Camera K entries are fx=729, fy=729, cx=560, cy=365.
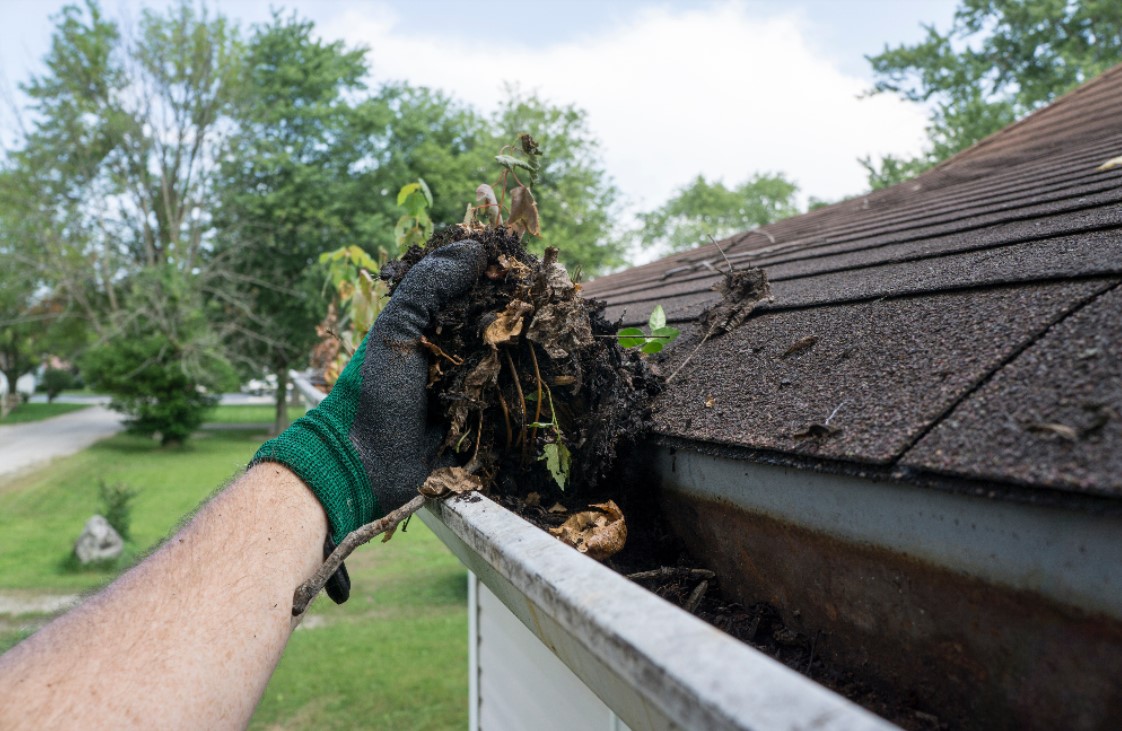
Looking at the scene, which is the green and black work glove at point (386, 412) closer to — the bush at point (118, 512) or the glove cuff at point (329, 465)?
the glove cuff at point (329, 465)

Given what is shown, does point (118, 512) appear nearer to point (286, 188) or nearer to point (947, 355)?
point (947, 355)

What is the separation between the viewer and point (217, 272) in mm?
20891

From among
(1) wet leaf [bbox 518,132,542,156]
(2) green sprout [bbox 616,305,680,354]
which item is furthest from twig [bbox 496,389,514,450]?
(1) wet leaf [bbox 518,132,542,156]

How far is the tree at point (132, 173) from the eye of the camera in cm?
2000

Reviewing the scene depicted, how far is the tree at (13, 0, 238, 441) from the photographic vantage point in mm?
20000

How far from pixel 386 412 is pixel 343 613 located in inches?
335

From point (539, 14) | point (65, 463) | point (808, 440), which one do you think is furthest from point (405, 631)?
point (65, 463)

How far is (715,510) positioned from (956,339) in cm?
45

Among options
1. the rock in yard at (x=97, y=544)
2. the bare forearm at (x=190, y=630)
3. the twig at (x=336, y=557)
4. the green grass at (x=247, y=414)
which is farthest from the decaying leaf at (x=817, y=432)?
the green grass at (x=247, y=414)

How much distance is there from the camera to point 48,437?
22.5 meters

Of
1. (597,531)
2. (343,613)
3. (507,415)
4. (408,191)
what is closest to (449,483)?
(507,415)

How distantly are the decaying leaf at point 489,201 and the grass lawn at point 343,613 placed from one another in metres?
0.90

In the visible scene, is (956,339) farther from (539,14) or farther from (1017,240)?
(539,14)

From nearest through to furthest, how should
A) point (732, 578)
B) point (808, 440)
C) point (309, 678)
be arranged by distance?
point (808, 440), point (732, 578), point (309, 678)
